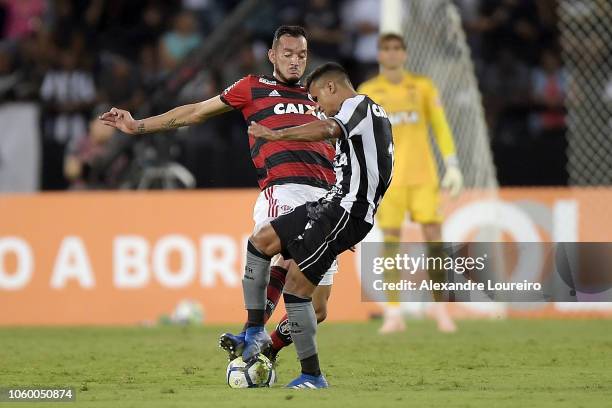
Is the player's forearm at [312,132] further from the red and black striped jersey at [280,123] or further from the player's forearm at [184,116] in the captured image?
the player's forearm at [184,116]

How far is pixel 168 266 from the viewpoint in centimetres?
1419

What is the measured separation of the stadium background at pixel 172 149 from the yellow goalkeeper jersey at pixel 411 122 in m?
1.81

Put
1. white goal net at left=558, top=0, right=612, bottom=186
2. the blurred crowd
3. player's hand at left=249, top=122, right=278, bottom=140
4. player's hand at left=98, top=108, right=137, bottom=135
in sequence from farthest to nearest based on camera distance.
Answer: the blurred crowd → white goal net at left=558, top=0, right=612, bottom=186 → player's hand at left=98, top=108, right=137, bottom=135 → player's hand at left=249, top=122, right=278, bottom=140

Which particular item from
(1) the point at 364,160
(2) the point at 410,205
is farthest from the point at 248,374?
(2) the point at 410,205

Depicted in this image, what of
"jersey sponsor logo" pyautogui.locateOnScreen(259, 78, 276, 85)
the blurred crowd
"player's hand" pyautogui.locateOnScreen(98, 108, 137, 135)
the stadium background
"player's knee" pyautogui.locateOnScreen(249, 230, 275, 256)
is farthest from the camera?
the blurred crowd

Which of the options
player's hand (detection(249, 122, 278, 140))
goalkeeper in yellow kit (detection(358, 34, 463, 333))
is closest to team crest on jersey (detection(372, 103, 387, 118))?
player's hand (detection(249, 122, 278, 140))

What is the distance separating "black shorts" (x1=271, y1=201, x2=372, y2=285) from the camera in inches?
308

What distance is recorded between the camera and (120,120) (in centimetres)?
858

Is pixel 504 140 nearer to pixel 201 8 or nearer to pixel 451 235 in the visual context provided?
pixel 451 235

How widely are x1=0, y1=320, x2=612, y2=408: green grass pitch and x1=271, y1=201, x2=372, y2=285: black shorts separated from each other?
79 centimetres

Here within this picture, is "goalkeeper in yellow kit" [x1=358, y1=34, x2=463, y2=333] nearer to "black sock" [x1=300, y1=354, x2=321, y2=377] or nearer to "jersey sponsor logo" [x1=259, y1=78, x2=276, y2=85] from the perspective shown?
"jersey sponsor logo" [x1=259, y1=78, x2=276, y2=85]

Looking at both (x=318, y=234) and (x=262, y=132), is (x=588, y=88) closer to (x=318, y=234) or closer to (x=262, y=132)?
(x=318, y=234)

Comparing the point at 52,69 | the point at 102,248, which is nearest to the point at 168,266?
the point at 102,248

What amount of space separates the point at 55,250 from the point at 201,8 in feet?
18.7
